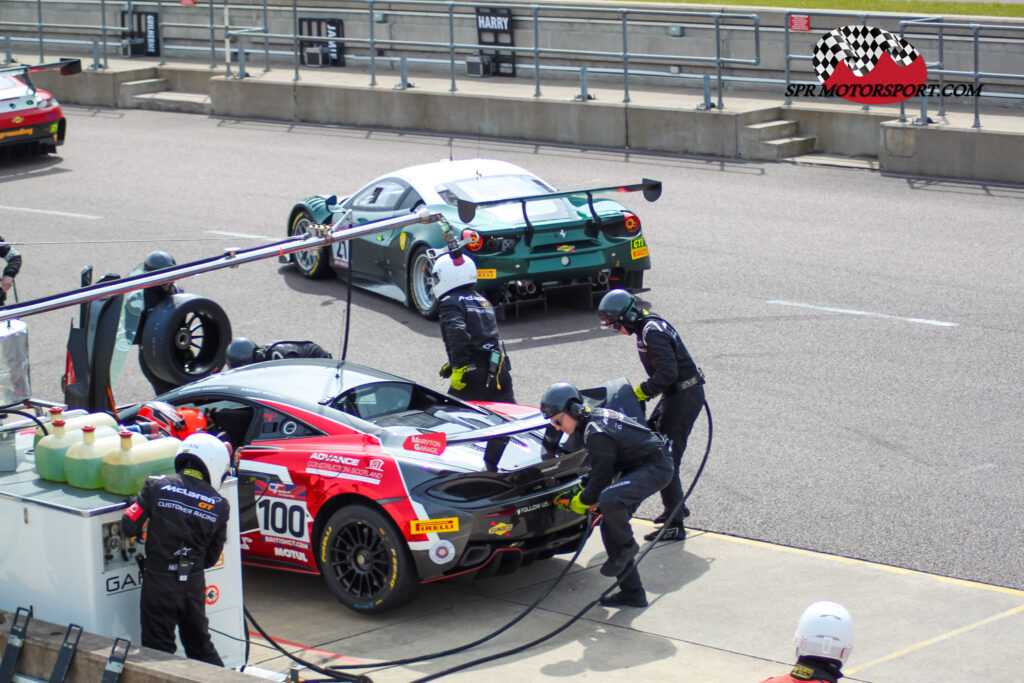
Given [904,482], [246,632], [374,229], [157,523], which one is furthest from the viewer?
[904,482]

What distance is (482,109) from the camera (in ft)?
77.7

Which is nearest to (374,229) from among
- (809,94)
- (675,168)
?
(675,168)

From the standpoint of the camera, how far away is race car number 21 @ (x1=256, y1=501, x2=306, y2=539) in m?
8.34

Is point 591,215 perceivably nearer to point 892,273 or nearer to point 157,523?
point 892,273

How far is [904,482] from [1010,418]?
1684 millimetres

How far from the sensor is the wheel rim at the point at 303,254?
52.3ft

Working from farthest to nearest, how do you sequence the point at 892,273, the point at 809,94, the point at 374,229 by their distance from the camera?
the point at 809,94, the point at 892,273, the point at 374,229

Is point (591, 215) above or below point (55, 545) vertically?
above

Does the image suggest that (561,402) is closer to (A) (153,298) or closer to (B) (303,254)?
(A) (153,298)

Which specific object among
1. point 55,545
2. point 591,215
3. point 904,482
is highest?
point 591,215

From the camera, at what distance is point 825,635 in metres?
5.21

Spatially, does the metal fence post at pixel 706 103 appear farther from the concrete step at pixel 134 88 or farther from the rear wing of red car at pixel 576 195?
the concrete step at pixel 134 88

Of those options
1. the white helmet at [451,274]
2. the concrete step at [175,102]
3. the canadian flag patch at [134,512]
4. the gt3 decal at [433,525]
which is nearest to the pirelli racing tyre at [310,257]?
the white helmet at [451,274]

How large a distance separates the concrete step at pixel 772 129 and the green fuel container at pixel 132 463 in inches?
599
